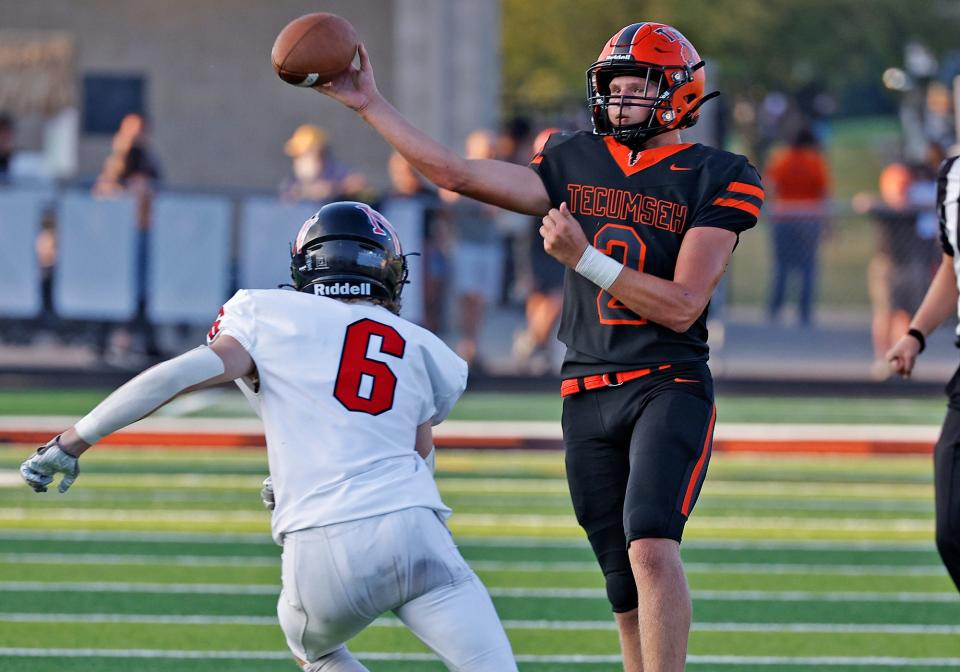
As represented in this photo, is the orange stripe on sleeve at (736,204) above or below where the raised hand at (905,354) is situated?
above

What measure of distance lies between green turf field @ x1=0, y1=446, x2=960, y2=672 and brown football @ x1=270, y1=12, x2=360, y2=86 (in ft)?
7.62

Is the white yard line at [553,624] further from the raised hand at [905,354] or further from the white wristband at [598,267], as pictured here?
the white wristband at [598,267]

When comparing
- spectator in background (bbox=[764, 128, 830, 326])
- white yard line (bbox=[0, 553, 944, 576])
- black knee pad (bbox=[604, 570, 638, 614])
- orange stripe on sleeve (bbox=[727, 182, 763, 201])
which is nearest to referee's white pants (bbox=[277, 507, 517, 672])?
black knee pad (bbox=[604, 570, 638, 614])

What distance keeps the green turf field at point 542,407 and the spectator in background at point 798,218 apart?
4.89ft

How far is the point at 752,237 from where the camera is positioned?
2945 centimetres

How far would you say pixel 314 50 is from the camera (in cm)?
481

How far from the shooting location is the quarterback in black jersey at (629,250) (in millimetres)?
4820

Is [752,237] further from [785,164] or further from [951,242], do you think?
[951,242]

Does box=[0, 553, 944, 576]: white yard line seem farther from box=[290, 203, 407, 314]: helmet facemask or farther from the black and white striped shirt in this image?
box=[290, 203, 407, 314]: helmet facemask

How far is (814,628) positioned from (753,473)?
4069mm

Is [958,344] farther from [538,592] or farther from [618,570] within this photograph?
[538,592]

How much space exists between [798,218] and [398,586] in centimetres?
1127

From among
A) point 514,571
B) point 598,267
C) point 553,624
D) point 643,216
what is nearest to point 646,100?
point 643,216

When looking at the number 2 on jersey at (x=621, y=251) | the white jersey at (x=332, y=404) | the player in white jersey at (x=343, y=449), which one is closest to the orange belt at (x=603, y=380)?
the number 2 on jersey at (x=621, y=251)
